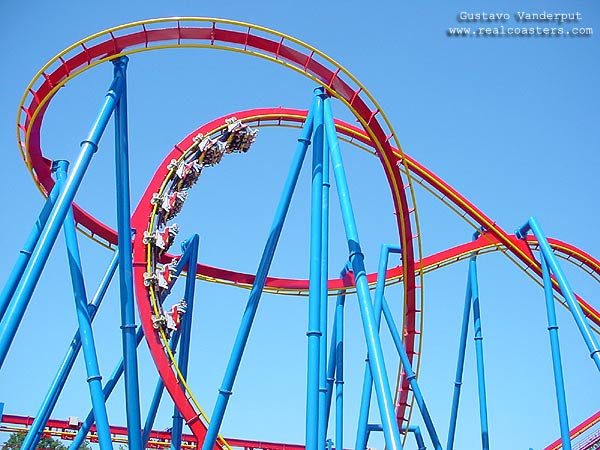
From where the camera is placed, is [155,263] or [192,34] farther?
[155,263]

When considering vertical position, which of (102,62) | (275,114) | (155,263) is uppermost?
(275,114)

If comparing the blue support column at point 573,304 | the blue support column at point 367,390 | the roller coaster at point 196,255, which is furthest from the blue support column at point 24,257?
the blue support column at point 573,304

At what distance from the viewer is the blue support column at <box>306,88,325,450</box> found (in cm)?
848

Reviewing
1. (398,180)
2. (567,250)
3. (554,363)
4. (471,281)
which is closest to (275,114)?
(398,180)

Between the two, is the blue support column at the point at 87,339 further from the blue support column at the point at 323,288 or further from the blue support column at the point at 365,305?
the blue support column at the point at 365,305

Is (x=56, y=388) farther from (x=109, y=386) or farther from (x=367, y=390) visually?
(x=367, y=390)

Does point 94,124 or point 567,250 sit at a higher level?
point 567,250

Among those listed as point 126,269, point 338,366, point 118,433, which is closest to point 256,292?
point 126,269

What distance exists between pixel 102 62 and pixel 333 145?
318 centimetres

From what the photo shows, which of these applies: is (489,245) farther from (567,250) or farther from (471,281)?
(567,250)

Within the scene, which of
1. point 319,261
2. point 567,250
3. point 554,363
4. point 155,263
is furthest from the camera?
point 567,250

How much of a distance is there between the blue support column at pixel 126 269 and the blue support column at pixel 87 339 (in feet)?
1.46

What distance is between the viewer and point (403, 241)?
476 inches

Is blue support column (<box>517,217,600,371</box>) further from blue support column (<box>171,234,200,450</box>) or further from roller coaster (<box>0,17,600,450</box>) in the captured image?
blue support column (<box>171,234,200,450</box>)
